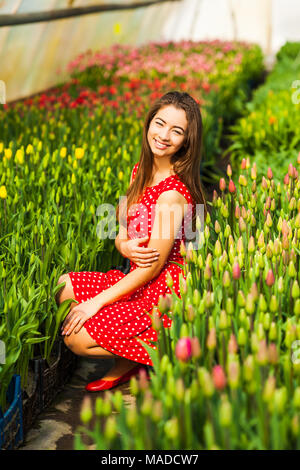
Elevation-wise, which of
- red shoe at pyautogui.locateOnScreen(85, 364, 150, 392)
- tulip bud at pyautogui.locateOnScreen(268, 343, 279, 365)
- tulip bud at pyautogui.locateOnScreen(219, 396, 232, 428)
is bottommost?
red shoe at pyautogui.locateOnScreen(85, 364, 150, 392)

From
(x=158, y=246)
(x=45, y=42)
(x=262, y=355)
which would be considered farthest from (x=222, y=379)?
(x=45, y=42)

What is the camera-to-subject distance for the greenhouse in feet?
4.42

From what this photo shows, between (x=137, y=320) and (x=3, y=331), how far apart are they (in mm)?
592

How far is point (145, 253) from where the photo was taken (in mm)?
2375

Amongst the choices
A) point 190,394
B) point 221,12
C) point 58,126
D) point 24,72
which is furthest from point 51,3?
point 221,12

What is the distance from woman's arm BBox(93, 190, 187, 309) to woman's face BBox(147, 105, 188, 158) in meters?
0.21

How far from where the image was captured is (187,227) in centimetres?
253

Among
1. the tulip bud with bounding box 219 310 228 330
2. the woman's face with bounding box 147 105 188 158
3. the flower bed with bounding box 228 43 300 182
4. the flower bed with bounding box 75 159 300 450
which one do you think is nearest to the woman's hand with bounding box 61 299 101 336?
the flower bed with bounding box 75 159 300 450

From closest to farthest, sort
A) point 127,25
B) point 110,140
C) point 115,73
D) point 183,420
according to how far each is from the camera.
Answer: point 183,420, point 110,140, point 115,73, point 127,25

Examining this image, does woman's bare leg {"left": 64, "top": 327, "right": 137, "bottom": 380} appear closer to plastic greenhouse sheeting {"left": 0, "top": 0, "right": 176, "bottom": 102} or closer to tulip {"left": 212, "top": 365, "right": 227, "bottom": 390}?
tulip {"left": 212, "top": 365, "right": 227, "bottom": 390}

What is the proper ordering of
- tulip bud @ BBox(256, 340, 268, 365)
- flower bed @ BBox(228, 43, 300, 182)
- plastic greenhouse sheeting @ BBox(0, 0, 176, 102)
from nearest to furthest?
tulip bud @ BBox(256, 340, 268, 365) → flower bed @ BBox(228, 43, 300, 182) → plastic greenhouse sheeting @ BBox(0, 0, 176, 102)

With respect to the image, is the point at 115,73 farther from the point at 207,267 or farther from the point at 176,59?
the point at 207,267

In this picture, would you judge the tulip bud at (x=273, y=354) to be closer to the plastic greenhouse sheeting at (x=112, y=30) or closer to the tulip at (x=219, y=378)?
the tulip at (x=219, y=378)

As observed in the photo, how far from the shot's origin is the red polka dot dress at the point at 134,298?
2318 mm
